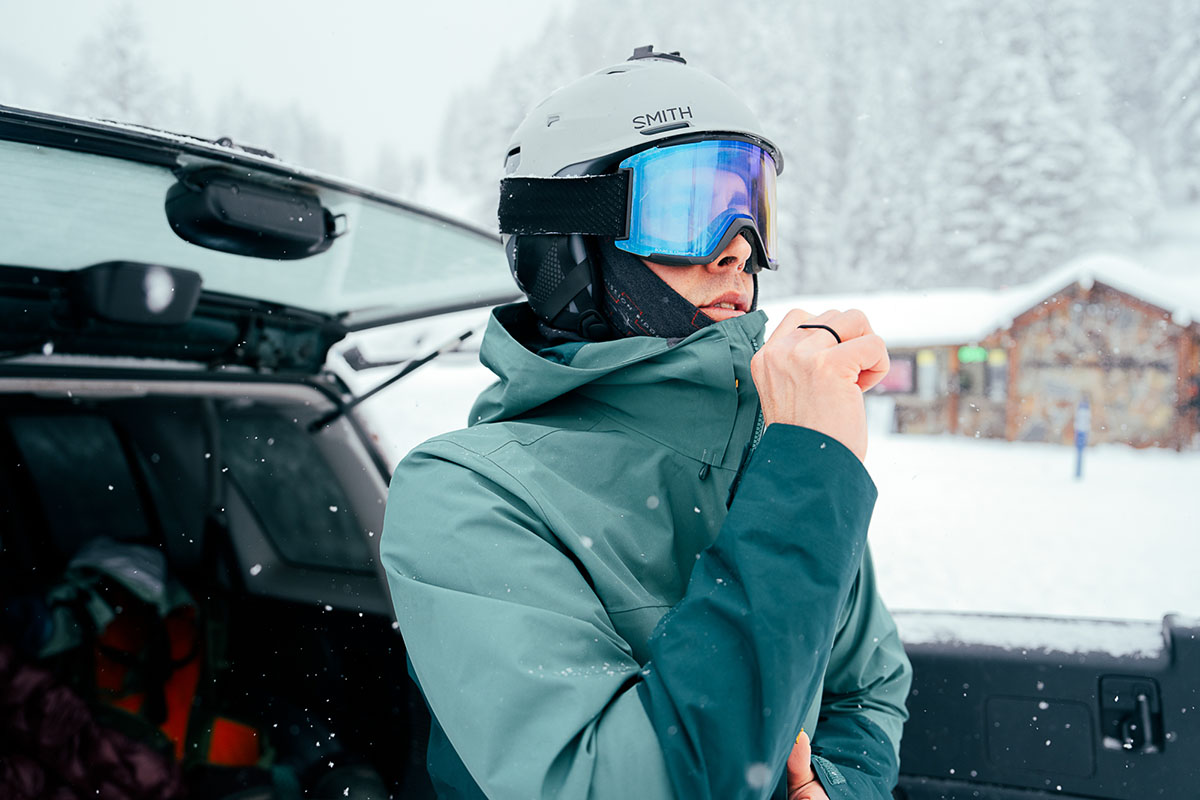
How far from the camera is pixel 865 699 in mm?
1727

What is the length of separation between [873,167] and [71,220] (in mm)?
40772

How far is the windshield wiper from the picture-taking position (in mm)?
2490

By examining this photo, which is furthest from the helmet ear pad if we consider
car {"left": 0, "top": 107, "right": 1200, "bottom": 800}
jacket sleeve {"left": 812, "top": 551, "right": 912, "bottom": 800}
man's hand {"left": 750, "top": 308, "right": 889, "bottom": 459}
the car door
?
the car door

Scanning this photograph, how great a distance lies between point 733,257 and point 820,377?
573mm

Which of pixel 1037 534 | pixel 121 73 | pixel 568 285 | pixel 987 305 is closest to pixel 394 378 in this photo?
pixel 568 285

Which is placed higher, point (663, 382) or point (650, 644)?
point (663, 382)

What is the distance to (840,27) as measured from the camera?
152ft

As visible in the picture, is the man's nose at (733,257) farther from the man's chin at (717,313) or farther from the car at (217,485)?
the car at (217,485)

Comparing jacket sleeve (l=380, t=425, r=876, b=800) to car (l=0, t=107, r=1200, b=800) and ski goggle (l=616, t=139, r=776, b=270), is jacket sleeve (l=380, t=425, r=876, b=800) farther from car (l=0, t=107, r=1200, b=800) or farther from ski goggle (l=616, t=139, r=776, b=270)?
car (l=0, t=107, r=1200, b=800)

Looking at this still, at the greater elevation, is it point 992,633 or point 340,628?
point 992,633

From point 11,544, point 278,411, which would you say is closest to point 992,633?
point 278,411

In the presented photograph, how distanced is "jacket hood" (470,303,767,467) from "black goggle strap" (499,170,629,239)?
0.96 ft

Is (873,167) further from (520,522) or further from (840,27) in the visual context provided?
(520,522)

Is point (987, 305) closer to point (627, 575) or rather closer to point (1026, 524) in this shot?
point (1026, 524)
